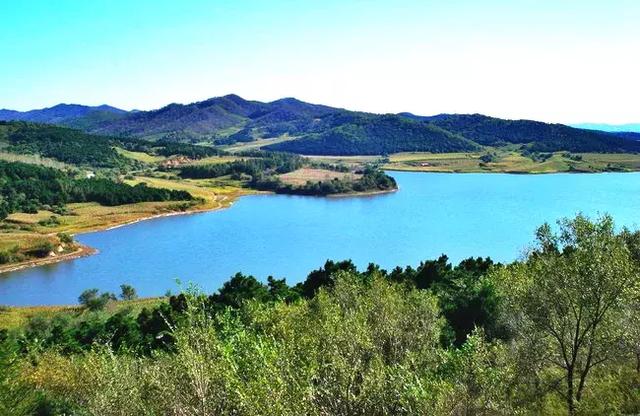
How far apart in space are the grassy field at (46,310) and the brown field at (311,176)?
10008 cm

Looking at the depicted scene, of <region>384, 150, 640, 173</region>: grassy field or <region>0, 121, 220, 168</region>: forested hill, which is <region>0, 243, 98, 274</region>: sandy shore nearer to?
<region>0, 121, 220, 168</region>: forested hill

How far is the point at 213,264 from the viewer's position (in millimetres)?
70938

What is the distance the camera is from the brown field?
155 metres

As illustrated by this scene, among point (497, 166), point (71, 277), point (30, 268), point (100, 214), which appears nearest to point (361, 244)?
point (71, 277)

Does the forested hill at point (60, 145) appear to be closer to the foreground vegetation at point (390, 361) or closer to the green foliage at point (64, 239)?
the green foliage at point (64, 239)

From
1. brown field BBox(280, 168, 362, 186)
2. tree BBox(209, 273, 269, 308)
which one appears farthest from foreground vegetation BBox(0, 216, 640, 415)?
brown field BBox(280, 168, 362, 186)

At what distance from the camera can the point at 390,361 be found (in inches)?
727

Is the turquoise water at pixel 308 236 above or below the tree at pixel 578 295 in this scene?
below

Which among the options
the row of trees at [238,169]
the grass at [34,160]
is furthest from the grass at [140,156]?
the grass at [34,160]

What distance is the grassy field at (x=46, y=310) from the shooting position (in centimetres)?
4825

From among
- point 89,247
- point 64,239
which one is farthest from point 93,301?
point 89,247

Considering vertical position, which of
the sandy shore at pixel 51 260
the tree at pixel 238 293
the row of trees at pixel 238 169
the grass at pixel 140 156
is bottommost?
the sandy shore at pixel 51 260

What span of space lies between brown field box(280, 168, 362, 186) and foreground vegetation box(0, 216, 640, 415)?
415ft

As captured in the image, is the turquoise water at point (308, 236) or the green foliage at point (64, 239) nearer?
the turquoise water at point (308, 236)
